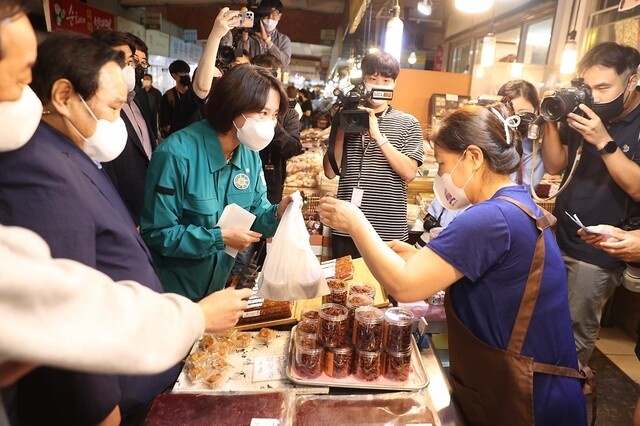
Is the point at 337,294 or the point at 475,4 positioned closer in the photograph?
the point at 337,294

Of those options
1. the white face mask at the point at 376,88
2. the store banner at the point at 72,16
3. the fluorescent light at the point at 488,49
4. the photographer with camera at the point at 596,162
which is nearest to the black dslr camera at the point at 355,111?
the white face mask at the point at 376,88

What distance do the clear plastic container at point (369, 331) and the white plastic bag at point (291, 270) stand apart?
23 centimetres

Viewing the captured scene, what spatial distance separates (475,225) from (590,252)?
179 centimetres

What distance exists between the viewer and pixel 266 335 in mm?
1611

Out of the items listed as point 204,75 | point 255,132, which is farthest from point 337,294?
point 204,75

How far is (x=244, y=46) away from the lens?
3586 mm

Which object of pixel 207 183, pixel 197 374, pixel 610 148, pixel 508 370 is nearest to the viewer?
pixel 508 370

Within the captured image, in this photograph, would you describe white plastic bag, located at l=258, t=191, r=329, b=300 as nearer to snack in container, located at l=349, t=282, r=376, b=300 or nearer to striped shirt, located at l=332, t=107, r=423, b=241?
snack in container, located at l=349, t=282, r=376, b=300

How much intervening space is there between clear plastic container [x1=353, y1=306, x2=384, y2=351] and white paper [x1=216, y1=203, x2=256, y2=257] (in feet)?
2.34

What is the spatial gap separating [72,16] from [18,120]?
305 inches

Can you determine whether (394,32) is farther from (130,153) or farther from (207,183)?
(207,183)

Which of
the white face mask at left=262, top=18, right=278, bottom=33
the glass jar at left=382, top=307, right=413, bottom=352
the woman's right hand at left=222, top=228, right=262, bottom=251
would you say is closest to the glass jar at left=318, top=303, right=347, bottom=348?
the glass jar at left=382, top=307, right=413, bottom=352

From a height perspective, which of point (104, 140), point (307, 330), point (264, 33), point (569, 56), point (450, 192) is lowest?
point (307, 330)

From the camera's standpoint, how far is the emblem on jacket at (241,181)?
2.02 meters
